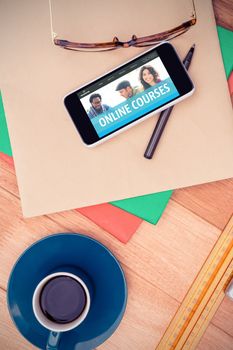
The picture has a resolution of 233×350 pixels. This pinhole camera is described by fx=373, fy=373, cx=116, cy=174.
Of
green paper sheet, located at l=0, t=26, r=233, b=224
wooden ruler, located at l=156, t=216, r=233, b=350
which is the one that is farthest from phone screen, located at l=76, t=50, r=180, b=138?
wooden ruler, located at l=156, t=216, r=233, b=350

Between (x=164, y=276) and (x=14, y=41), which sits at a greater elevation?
(x=14, y=41)

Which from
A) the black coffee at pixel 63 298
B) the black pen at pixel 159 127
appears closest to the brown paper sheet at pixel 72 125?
the black pen at pixel 159 127

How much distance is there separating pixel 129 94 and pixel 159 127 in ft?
0.23

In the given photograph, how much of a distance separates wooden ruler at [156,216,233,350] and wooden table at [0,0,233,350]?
0.03ft

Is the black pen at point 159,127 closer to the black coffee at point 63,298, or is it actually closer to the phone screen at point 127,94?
the phone screen at point 127,94

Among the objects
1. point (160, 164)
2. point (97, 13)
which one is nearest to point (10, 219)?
point (160, 164)

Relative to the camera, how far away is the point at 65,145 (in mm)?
599

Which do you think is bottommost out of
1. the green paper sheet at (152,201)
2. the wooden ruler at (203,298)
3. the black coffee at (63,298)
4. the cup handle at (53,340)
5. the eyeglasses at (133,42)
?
the wooden ruler at (203,298)

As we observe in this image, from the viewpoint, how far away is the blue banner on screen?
1.89 ft

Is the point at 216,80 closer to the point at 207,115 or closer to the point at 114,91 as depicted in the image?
the point at 207,115

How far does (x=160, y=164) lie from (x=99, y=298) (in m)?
0.24

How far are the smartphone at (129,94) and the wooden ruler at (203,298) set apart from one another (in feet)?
0.76

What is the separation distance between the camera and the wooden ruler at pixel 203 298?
2.00 feet

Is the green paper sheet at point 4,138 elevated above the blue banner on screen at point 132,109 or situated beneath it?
elevated above
